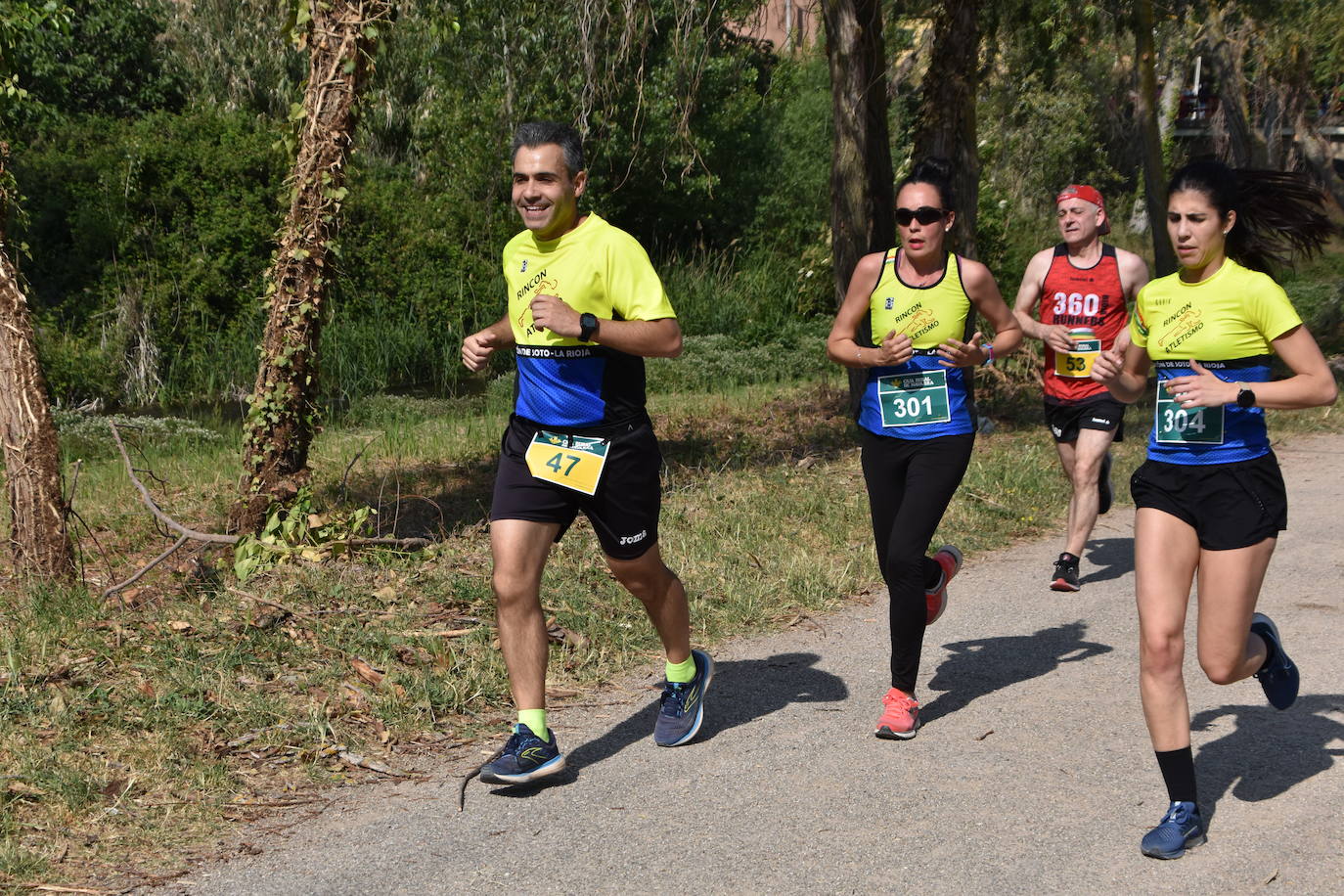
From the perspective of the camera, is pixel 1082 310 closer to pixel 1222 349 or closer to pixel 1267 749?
pixel 1267 749

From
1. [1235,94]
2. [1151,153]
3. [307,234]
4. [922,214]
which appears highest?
[1235,94]

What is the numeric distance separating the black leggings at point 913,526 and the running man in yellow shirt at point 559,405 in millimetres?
955

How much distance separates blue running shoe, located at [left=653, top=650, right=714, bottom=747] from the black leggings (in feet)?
2.36

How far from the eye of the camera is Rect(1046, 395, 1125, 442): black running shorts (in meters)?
7.27

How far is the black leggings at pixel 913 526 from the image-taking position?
508cm

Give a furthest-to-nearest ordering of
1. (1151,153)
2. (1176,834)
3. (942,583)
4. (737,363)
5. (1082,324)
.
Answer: (1151,153) → (737,363) → (1082,324) → (942,583) → (1176,834)

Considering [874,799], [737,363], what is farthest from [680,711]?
[737,363]

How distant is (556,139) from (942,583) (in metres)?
2.30

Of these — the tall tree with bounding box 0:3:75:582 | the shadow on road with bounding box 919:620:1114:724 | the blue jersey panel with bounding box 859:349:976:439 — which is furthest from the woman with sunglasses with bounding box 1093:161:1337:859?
the tall tree with bounding box 0:3:75:582

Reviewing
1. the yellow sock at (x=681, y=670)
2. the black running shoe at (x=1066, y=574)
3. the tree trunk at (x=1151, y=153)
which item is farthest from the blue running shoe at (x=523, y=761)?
the tree trunk at (x=1151, y=153)

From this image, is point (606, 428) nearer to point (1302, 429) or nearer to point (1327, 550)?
point (1327, 550)

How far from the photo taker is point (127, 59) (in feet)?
74.8

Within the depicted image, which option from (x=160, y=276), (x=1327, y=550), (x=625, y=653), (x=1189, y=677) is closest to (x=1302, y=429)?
(x=1327, y=550)

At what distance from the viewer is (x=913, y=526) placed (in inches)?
201
